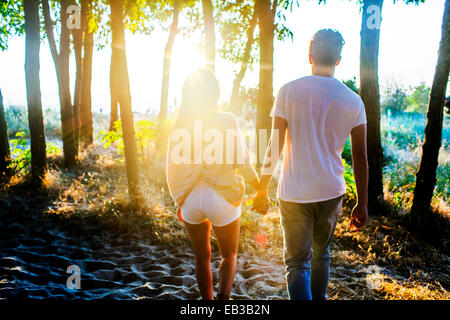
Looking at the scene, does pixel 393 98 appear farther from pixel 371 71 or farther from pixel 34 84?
pixel 34 84

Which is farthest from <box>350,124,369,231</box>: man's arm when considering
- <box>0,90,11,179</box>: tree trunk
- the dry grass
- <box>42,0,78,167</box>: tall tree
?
<box>42,0,78,167</box>: tall tree

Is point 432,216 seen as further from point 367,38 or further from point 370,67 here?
point 367,38

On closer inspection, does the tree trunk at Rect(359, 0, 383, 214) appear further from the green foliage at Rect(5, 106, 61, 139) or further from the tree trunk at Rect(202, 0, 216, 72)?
the green foliage at Rect(5, 106, 61, 139)

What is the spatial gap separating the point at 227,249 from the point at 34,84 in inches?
277

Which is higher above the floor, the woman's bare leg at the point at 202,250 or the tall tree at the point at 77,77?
the tall tree at the point at 77,77

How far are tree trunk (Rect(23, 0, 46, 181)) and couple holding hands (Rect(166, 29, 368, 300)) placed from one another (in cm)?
628

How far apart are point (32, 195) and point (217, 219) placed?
239 inches

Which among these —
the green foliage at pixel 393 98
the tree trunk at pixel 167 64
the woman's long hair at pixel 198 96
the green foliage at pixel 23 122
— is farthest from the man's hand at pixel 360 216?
the green foliage at pixel 393 98

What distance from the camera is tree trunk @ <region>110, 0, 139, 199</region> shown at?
18.5 ft

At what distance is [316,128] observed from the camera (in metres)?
2.23

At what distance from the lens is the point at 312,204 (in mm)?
2256

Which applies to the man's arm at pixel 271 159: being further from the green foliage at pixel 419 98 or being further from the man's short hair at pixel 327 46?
the green foliage at pixel 419 98

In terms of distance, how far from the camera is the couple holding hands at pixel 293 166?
223cm

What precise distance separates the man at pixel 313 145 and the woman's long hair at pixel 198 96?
1.71 ft
